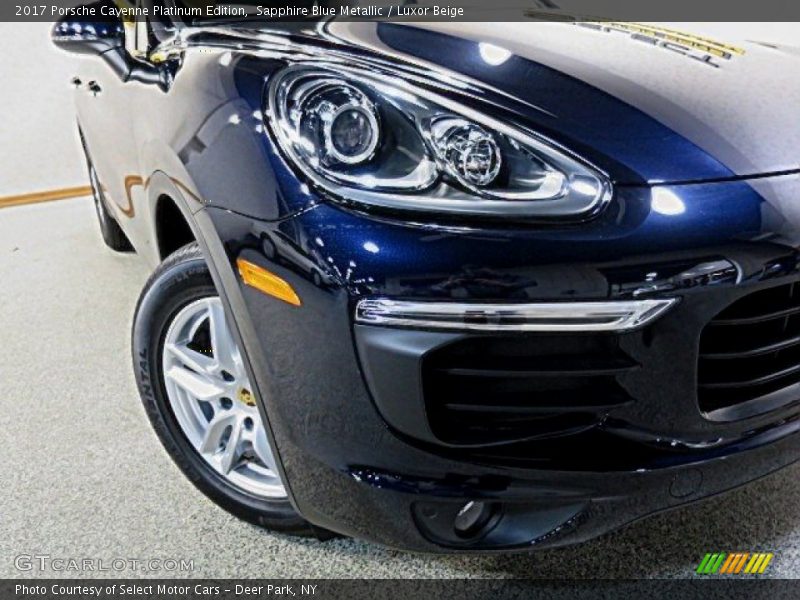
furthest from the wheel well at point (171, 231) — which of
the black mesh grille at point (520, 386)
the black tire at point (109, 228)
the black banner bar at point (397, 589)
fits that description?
the black tire at point (109, 228)

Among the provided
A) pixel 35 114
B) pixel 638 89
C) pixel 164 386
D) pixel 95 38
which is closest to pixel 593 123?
pixel 638 89

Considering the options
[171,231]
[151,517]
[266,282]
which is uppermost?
[266,282]

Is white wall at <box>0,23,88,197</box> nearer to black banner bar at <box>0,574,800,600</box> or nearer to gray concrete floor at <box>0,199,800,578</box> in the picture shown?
gray concrete floor at <box>0,199,800,578</box>

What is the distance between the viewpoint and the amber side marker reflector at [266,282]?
3.43ft

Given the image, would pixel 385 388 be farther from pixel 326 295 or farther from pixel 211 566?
pixel 211 566

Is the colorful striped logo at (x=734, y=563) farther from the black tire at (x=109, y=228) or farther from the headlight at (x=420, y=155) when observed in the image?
the black tire at (x=109, y=228)

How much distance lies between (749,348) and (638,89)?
43 centimetres

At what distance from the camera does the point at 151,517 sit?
1.52 m

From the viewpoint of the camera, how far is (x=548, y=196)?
101 centimetres

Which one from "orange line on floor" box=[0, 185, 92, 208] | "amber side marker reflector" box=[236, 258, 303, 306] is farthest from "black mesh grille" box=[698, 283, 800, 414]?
"orange line on floor" box=[0, 185, 92, 208]

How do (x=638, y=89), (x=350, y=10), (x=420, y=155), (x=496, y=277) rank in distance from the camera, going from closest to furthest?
1. (x=496, y=277)
2. (x=420, y=155)
3. (x=638, y=89)
4. (x=350, y=10)

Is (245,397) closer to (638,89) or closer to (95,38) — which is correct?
(638,89)

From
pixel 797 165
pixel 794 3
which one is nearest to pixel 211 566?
pixel 797 165

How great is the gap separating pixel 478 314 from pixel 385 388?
0.53 feet
